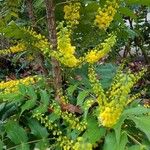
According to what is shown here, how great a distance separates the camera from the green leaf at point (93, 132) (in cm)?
182

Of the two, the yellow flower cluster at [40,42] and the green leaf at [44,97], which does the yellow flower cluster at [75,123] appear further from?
the yellow flower cluster at [40,42]

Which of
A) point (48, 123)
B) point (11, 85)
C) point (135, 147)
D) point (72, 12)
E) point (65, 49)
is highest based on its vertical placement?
point (72, 12)

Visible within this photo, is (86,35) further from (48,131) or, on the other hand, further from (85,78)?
(48,131)

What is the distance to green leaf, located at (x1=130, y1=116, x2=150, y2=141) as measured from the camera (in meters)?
1.77

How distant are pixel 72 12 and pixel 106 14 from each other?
0.17 metres

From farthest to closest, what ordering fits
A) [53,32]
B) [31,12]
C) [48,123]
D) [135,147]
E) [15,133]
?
[31,12] < [53,32] < [15,133] < [48,123] < [135,147]

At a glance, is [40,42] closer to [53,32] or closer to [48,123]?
[53,32]

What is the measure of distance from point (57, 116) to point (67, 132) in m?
0.08

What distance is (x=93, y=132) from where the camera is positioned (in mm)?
1848

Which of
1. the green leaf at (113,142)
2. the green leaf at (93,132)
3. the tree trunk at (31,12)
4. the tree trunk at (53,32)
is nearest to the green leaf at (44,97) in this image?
the tree trunk at (53,32)

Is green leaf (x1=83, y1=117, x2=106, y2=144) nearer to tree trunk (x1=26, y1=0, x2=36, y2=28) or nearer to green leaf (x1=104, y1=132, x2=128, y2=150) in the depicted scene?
green leaf (x1=104, y1=132, x2=128, y2=150)

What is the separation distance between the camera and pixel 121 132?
1.85 metres

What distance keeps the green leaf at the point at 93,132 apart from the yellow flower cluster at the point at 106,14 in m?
0.57

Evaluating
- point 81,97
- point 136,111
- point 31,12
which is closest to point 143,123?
point 136,111
